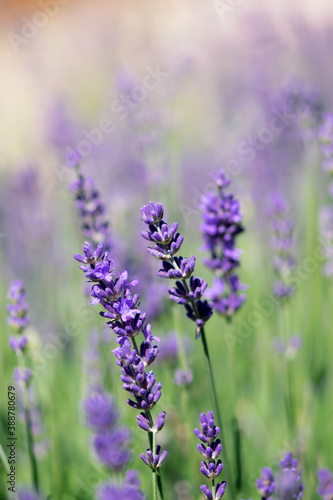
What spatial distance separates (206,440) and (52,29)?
8.49 metres

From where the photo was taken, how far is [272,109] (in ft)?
12.8

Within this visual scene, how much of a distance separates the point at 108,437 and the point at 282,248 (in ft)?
3.36

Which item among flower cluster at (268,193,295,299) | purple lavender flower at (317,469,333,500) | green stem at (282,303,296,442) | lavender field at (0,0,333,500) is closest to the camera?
lavender field at (0,0,333,500)

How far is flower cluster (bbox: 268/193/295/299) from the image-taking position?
2.31m

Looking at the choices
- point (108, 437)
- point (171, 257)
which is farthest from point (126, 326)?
point (108, 437)

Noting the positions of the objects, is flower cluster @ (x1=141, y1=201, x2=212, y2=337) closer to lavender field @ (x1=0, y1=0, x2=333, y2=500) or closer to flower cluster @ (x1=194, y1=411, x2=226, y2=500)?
lavender field @ (x1=0, y1=0, x2=333, y2=500)

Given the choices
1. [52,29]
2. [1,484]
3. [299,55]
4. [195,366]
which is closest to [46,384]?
[1,484]

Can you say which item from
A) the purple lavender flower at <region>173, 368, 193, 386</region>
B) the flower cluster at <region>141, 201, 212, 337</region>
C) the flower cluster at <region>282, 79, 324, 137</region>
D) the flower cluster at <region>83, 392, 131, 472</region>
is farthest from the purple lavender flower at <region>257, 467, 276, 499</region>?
the flower cluster at <region>282, 79, 324, 137</region>

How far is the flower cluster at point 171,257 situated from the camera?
4.42 feet

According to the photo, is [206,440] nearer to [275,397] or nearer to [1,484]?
[1,484]

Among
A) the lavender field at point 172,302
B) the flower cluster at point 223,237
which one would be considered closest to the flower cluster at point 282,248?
the lavender field at point 172,302

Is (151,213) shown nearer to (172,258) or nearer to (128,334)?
(172,258)

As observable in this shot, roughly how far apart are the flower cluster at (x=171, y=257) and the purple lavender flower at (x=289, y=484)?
1.25 ft

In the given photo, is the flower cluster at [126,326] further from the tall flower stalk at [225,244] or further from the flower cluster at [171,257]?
the tall flower stalk at [225,244]
